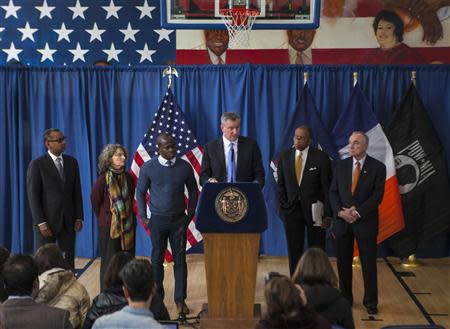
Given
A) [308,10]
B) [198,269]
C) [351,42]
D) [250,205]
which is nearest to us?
[250,205]

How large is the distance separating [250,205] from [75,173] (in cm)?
A: 217

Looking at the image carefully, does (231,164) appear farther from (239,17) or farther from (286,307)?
(286,307)

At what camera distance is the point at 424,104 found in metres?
7.56

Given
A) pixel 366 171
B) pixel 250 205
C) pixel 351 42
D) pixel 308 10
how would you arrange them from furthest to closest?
pixel 351 42, pixel 308 10, pixel 366 171, pixel 250 205

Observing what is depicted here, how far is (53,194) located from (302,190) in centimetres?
234

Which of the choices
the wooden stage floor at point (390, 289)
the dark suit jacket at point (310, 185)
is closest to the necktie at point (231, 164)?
the dark suit jacket at point (310, 185)

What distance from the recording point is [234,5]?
22.2 feet

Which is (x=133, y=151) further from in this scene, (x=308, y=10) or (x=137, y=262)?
(x=137, y=262)

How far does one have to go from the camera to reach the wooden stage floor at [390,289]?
5.56m

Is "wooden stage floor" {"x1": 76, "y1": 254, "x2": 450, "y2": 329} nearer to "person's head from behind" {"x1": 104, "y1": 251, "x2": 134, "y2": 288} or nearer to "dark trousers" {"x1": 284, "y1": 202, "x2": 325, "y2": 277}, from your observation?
"dark trousers" {"x1": 284, "y1": 202, "x2": 325, "y2": 277}

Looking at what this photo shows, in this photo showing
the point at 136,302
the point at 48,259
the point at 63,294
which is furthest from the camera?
the point at 48,259

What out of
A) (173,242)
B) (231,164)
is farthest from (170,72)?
(173,242)

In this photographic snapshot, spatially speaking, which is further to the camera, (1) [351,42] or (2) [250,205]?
(1) [351,42]

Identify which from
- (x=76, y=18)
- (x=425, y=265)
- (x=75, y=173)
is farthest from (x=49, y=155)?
(x=425, y=265)
